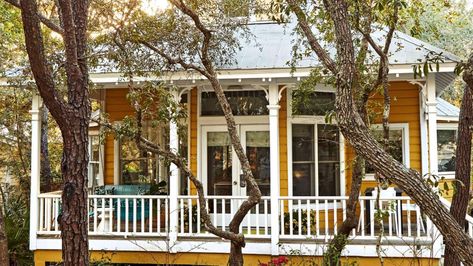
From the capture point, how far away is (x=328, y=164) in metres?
10.2

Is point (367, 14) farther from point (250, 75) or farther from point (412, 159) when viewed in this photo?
point (412, 159)

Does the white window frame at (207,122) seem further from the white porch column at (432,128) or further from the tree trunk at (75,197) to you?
the tree trunk at (75,197)

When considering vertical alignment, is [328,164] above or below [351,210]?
above

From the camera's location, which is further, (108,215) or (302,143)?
(302,143)

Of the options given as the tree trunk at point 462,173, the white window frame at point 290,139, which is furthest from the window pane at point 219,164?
the tree trunk at point 462,173

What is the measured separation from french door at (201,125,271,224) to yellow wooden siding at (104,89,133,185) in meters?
2.12

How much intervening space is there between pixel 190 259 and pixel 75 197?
3.98m

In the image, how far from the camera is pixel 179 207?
9.27 m

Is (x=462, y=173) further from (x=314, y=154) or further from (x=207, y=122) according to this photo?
(x=207, y=122)

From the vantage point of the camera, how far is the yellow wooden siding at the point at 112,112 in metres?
11.2

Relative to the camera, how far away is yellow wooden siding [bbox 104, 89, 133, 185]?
11.2 meters

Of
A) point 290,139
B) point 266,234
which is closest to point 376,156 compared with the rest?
point 266,234

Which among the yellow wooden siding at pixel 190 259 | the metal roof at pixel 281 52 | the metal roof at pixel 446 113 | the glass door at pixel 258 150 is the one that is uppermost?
the metal roof at pixel 281 52

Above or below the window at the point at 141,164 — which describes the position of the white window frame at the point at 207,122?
above
